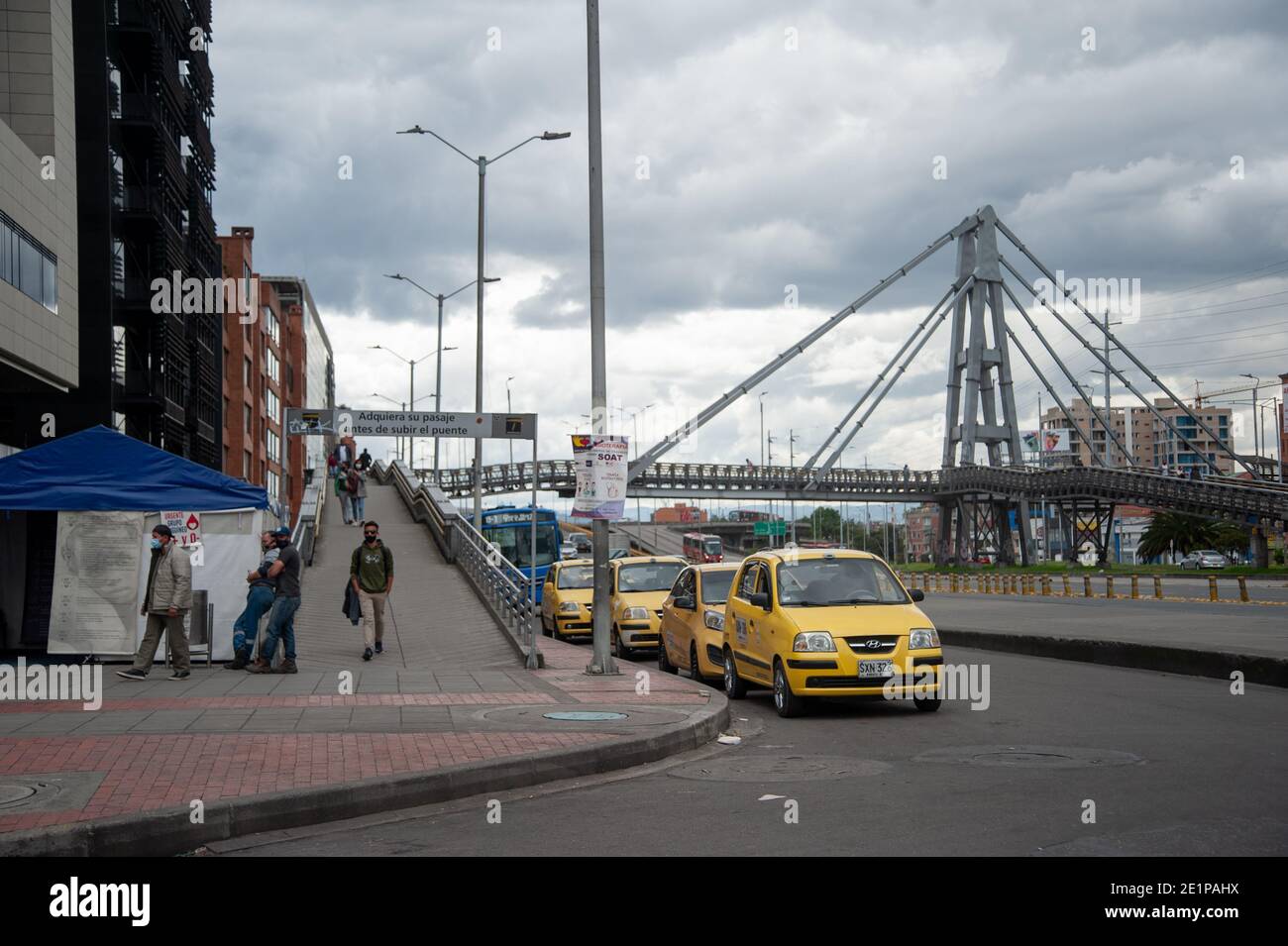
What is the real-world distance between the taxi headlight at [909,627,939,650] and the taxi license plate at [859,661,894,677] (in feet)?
1.11

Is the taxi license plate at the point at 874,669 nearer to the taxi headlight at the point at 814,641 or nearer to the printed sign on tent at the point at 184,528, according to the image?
the taxi headlight at the point at 814,641

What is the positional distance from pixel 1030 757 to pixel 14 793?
279 inches

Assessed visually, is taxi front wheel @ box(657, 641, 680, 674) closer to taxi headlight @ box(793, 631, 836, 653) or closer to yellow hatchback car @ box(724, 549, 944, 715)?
yellow hatchback car @ box(724, 549, 944, 715)

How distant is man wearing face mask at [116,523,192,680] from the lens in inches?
627

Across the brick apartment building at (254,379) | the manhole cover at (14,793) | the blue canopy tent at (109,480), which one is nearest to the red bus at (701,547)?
the brick apartment building at (254,379)

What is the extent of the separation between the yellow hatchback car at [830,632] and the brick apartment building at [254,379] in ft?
153

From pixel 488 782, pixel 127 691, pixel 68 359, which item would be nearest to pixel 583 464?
pixel 127 691

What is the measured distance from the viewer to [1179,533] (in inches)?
3469

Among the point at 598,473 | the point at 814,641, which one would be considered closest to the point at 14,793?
the point at 814,641

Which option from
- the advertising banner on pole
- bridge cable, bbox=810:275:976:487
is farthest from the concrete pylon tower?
the advertising banner on pole

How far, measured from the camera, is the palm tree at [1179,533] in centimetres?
8750

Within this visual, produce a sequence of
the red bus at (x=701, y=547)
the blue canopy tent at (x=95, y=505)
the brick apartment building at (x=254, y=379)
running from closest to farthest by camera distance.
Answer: the blue canopy tent at (x=95, y=505)
the brick apartment building at (x=254, y=379)
the red bus at (x=701, y=547)

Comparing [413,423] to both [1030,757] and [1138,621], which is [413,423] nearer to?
[1138,621]
